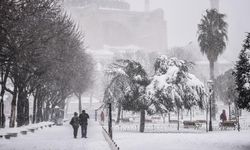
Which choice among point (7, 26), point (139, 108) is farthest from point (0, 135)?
point (139, 108)

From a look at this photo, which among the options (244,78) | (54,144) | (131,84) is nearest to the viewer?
(54,144)

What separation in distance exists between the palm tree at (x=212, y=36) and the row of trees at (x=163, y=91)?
11459mm

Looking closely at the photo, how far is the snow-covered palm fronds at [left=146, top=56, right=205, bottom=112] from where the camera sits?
121 feet

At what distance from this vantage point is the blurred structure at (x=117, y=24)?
6339 inches

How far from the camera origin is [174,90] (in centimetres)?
3716

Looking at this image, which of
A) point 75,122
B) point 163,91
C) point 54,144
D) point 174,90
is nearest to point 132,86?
point 163,91

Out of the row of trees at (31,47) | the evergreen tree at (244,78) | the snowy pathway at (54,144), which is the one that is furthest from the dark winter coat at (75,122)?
the evergreen tree at (244,78)

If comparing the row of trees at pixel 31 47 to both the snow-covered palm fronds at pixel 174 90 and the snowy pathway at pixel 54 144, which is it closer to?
the snowy pathway at pixel 54 144

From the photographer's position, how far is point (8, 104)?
303 ft

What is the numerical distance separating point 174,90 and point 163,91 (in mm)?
994

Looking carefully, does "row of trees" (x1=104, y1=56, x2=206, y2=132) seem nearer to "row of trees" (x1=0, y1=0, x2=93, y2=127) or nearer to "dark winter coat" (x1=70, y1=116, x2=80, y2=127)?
"row of trees" (x1=0, y1=0, x2=93, y2=127)

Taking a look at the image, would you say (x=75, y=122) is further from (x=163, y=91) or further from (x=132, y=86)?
(x=132, y=86)

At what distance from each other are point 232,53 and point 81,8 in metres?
62.7

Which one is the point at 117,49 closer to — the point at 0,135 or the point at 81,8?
the point at 81,8
